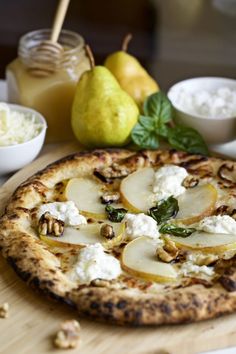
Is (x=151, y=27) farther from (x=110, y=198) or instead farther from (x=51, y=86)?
(x=110, y=198)

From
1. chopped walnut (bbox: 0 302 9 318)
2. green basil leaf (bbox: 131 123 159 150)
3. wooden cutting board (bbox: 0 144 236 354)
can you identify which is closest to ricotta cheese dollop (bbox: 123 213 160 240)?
wooden cutting board (bbox: 0 144 236 354)

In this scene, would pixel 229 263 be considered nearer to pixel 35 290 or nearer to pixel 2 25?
pixel 35 290

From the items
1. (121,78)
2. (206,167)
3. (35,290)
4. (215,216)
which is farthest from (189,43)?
(35,290)

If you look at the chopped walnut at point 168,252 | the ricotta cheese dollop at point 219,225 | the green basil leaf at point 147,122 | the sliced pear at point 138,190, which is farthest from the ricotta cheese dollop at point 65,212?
the green basil leaf at point 147,122

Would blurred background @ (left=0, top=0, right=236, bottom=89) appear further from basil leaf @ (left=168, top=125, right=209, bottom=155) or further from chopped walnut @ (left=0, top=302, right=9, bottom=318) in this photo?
chopped walnut @ (left=0, top=302, right=9, bottom=318)

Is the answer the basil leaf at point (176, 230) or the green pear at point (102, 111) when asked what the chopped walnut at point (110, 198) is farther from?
the green pear at point (102, 111)

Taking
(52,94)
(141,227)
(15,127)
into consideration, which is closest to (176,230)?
(141,227)

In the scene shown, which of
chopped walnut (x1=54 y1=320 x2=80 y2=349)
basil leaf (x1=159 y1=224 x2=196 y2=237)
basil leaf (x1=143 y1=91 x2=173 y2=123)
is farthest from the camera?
basil leaf (x1=143 y1=91 x2=173 y2=123)
